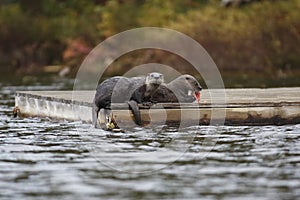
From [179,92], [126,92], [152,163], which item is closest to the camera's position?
[152,163]

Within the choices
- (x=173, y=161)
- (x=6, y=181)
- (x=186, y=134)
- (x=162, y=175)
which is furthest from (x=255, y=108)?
(x=6, y=181)

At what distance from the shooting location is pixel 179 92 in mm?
13734

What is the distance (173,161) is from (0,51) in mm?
28558

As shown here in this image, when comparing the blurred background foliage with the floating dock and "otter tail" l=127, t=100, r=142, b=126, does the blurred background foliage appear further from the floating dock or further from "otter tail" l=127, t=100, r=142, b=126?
"otter tail" l=127, t=100, r=142, b=126

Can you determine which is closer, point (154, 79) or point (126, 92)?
point (154, 79)

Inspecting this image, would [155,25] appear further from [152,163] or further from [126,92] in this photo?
[152,163]

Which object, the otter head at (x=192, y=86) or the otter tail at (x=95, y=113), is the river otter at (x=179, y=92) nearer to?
the otter head at (x=192, y=86)

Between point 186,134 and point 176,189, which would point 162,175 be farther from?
point 186,134

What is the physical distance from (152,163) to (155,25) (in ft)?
78.4

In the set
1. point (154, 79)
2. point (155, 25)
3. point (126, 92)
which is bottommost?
point (126, 92)

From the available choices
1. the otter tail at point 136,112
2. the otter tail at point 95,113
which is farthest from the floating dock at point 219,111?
the otter tail at point 95,113

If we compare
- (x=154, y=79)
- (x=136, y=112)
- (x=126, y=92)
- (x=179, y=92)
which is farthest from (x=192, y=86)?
(x=136, y=112)

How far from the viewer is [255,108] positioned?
1342cm

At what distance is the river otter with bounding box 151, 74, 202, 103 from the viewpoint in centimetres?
1358
